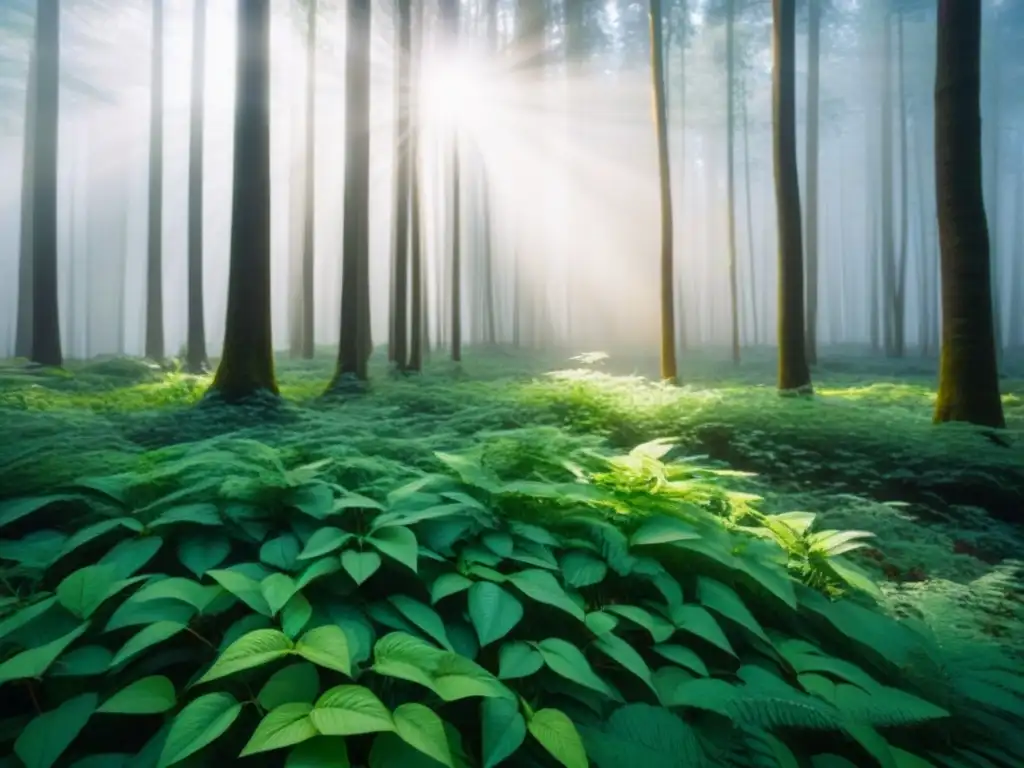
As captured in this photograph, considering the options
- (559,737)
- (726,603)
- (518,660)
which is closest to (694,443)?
(726,603)

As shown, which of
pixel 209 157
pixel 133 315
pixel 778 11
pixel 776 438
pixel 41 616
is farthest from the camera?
pixel 133 315

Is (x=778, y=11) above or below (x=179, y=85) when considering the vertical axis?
below

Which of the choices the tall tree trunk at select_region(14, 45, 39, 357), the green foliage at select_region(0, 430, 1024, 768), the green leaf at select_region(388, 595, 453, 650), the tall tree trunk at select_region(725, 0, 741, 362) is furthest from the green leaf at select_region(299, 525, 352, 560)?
the tall tree trunk at select_region(725, 0, 741, 362)

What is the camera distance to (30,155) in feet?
71.4

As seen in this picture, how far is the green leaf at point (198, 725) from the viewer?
4.85 feet

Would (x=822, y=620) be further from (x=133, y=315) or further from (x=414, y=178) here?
(x=133, y=315)

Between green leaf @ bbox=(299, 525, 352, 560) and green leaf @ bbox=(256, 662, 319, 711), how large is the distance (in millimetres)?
453

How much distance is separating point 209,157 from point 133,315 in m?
47.4

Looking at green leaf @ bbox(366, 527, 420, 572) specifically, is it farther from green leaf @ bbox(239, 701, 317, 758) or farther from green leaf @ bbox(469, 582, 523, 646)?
green leaf @ bbox(239, 701, 317, 758)

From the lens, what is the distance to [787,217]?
10.0 metres

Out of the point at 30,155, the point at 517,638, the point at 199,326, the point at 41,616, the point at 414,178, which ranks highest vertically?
the point at 30,155

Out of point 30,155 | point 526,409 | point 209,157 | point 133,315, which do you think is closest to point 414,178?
point 526,409

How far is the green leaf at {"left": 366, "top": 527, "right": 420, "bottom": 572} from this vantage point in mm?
2180

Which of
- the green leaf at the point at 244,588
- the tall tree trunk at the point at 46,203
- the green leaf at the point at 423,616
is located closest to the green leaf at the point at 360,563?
the green leaf at the point at 423,616
